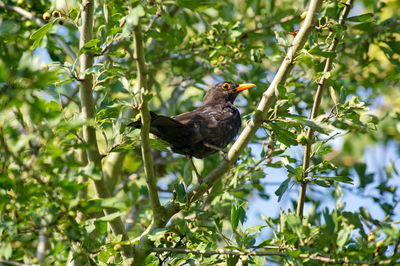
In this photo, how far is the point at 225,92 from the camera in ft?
23.7

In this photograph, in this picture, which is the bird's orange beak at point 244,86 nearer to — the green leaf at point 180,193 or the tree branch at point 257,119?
the tree branch at point 257,119

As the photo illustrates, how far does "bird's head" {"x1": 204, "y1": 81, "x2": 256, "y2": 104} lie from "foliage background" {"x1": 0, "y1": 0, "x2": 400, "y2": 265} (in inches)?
6.3

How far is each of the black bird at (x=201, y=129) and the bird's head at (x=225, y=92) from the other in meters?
0.17

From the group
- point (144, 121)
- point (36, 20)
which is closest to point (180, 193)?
point (144, 121)

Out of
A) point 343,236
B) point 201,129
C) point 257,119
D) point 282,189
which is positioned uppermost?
point 257,119

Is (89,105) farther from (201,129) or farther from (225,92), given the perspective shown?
(225,92)

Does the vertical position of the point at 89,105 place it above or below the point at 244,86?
above

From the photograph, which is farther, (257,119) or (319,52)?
(257,119)

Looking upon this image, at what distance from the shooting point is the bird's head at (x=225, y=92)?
7.13 m

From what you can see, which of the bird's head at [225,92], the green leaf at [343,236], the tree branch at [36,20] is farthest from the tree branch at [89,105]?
the bird's head at [225,92]

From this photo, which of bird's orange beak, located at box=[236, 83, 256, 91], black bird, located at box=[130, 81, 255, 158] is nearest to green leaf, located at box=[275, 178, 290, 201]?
black bird, located at box=[130, 81, 255, 158]

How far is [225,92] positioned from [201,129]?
3.87 feet

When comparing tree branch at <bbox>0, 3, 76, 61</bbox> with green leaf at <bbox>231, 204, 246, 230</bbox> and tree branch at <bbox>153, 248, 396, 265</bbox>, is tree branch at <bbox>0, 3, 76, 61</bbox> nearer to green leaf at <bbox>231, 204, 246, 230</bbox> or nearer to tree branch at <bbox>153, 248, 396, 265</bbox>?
green leaf at <bbox>231, 204, 246, 230</bbox>

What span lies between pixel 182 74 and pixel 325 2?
2899 mm
